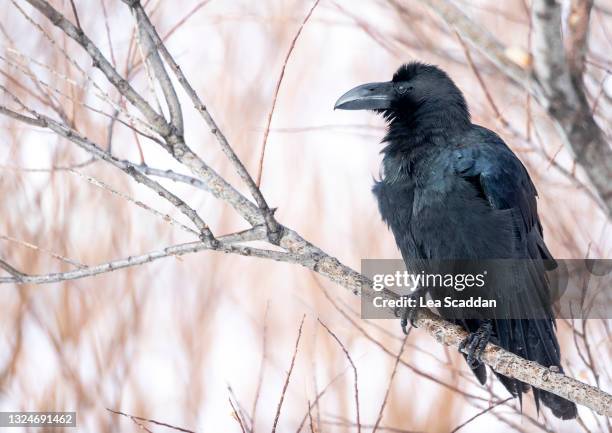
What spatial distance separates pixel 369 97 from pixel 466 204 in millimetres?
895

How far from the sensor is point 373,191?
3971mm

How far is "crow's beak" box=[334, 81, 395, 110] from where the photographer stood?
404 cm

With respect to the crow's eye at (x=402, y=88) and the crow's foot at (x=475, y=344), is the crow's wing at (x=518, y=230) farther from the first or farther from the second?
the crow's eye at (x=402, y=88)

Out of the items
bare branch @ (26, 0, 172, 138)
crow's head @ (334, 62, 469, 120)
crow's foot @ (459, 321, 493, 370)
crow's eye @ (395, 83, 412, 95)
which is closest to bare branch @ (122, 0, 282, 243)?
bare branch @ (26, 0, 172, 138)

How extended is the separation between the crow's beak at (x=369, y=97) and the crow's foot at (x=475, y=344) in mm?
1413

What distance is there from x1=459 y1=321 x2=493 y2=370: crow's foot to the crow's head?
1256 mm

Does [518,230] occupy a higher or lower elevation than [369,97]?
lower

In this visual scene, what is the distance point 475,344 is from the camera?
3457mm

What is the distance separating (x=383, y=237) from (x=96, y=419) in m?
2.89

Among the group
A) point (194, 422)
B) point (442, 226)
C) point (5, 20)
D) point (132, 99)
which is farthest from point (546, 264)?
point (5, 20)

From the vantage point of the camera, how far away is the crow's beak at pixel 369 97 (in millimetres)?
4039

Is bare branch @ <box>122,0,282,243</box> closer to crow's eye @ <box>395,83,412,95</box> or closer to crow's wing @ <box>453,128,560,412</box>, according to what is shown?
crow's wing @ <box>453,128,560,412</box>
